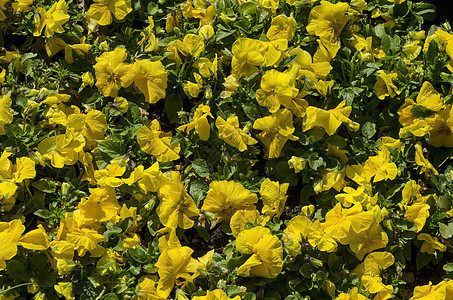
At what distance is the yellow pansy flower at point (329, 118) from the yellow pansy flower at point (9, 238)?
4.11 ft

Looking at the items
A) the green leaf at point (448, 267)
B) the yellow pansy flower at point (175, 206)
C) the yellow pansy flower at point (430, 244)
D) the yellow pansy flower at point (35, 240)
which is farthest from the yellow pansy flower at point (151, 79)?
the green leaf at point (448, 267)

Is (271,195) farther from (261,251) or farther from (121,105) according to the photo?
(121,105)

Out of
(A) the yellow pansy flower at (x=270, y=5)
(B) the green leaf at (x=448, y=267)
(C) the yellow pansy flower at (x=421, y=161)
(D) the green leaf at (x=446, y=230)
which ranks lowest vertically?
(B) the green leaf at (x=448, y=267)

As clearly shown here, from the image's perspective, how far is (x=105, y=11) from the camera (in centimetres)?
307

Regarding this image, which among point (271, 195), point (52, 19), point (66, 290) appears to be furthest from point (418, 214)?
point (52, 19)

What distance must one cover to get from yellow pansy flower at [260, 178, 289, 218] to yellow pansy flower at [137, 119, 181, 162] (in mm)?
409

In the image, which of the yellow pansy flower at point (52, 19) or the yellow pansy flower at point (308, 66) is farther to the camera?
the yellow pansy flower at point (52, 19)

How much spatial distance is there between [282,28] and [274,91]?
38 cm

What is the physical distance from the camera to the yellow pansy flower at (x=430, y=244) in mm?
2590

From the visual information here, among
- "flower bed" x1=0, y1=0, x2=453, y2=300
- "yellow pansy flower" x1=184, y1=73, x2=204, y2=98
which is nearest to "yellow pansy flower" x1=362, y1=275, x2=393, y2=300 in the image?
"flower bed" x1=0, y1=0, x2=453, y2=300

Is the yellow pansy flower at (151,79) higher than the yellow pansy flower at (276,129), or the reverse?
the yellow pansy flower at (151,79)

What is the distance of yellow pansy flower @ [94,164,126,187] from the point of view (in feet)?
8.44

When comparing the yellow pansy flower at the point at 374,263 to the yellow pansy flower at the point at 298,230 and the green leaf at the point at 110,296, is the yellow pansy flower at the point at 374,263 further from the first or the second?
the green leaf at the point at 110,296

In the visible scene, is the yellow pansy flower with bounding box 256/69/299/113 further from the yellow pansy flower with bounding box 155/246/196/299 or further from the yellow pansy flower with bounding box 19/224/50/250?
the yellow pansy flower with bounding box 19/224/50/250
